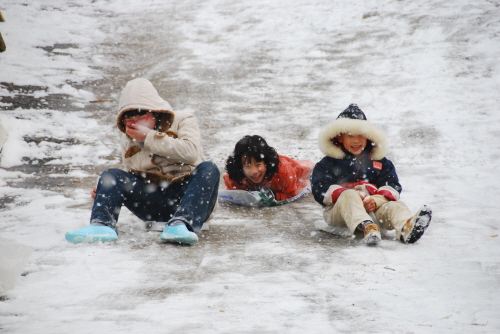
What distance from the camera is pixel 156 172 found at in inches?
150

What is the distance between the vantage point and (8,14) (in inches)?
432

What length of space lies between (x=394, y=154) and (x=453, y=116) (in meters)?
1.47

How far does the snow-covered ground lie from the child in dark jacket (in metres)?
0.23

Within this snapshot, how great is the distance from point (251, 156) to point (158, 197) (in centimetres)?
122

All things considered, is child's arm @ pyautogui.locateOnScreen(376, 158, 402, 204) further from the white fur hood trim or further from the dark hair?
the dark hair

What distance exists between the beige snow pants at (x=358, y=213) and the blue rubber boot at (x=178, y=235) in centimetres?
115

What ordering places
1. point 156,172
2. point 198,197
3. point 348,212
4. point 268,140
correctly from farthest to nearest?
point 268,140
point 156,172
point 348,212
point 198,197

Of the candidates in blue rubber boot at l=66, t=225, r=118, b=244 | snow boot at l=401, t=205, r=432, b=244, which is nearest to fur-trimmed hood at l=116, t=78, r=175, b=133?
blue rubber boot at l=66, t=225, r=118, b=244

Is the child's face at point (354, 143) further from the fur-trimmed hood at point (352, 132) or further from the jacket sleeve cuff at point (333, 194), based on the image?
the jacket sleeve cuff at point (333, 194)

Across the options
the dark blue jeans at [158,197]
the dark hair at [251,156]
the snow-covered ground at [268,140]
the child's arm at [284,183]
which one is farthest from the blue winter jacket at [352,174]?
the dark blue jeans at [158,197]

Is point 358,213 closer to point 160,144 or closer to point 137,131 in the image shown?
point 160,144

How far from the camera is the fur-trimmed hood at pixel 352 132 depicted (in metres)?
4.18

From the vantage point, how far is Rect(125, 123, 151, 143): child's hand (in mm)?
3721

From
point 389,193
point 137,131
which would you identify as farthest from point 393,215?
point 137,131
